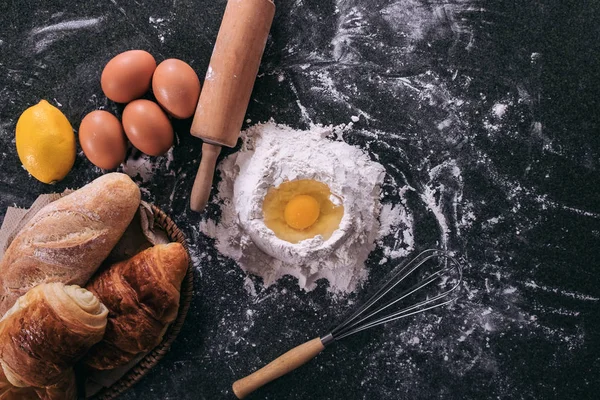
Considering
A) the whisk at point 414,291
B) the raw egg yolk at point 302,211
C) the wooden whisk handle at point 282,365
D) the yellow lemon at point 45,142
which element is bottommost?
the wooden whisk handle at point 282,365

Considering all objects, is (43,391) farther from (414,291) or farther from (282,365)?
(414,291)

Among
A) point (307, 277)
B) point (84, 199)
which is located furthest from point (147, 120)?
point (307, 277)

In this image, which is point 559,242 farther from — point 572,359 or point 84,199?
point 84,199

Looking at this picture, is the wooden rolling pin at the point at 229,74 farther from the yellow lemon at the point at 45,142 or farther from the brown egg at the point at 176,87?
the yellow lemon at the point at 45,142

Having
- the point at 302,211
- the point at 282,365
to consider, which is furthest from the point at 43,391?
the point at 302,211

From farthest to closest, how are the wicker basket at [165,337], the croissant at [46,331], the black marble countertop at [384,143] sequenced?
the black marble countertop at [384,143], the wicker basket at [165,337], the croissant at [46,331]

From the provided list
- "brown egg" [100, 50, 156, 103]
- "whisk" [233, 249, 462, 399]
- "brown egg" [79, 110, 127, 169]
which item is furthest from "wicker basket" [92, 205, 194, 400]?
"whisk" [233, 249, 462, 399]

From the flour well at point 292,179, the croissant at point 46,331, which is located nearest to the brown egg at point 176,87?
the flour well at point 292,179
